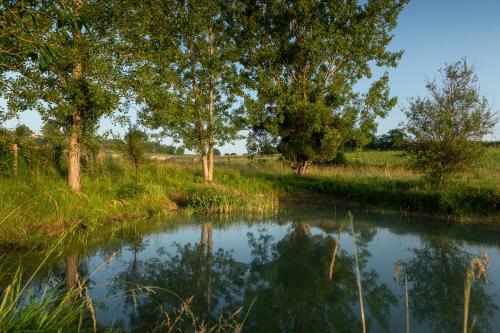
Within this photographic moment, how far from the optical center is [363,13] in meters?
21.0

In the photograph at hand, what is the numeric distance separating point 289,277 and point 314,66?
1815 cm

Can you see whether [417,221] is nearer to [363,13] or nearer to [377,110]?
[377,110]

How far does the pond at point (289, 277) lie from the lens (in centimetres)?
466

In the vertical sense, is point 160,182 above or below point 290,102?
below

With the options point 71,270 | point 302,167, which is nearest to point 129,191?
point 71,270

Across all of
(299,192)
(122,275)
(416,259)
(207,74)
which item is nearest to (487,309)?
(416,259)

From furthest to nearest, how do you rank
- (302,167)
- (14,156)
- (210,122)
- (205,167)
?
(302,167)
(205,167)
(210,122)
(14,156)

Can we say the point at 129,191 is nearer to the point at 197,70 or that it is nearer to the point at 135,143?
the point at 135,143

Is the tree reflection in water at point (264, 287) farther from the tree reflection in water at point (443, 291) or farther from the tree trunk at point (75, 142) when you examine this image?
the tree trunk at point (75, 142)

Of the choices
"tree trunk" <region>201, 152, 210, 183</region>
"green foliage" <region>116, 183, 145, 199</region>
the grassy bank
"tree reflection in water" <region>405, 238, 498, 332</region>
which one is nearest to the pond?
"tree reflection in water" <region>405, 238, 498, 332</region>

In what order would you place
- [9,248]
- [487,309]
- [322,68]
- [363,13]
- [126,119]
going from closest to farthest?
[487,309], [9,248], [126,119], [363,13], [322,68]

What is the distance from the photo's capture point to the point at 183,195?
15477 millimetres

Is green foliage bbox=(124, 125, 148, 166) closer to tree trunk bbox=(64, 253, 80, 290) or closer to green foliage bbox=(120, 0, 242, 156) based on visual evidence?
green foliage bbox=(120, 0, 242, 156)

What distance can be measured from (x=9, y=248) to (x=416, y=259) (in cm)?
783
